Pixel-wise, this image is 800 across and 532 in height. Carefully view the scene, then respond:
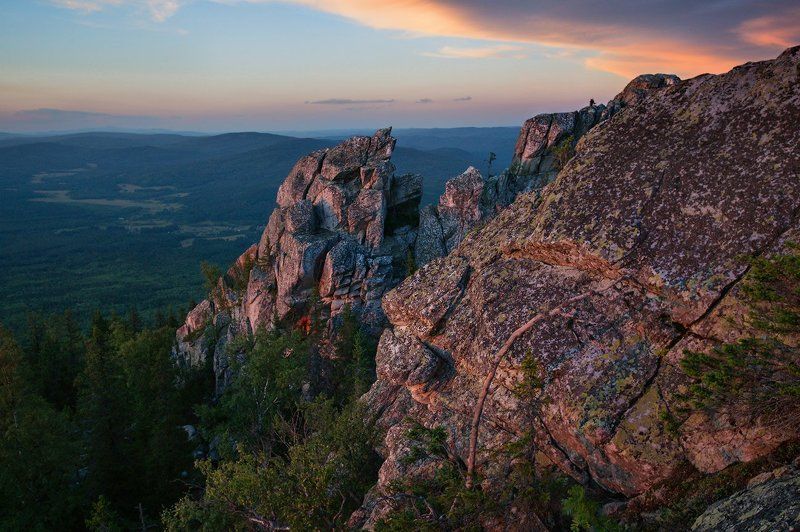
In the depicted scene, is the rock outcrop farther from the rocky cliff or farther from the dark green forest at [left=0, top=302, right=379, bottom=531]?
the rocky cliff

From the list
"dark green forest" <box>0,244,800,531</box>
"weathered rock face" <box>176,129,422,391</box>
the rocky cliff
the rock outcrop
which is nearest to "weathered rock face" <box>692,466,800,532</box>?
"dark green forest" <box>0,244,800,531</box>

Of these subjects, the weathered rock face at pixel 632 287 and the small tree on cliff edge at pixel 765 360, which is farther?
the weathered rock face at pixel 632 287

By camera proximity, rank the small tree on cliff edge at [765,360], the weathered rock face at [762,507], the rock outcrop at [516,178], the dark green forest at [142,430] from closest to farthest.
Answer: the weathered rock face at [762,507], the small tree on cliff edge at [765,360], the dark green forest at [142,430], the rock outcrop at [516,178]

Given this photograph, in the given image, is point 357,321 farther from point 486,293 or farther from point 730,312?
point 730,312

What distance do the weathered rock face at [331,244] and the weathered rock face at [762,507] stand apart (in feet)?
137

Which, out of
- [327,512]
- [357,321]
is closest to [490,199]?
[357,321]

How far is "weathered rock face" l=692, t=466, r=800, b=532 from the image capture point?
7332 millimetres

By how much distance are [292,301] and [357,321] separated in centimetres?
887

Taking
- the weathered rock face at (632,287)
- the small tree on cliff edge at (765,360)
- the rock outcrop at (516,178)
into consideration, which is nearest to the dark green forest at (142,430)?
the weathered rock face at (632,287)

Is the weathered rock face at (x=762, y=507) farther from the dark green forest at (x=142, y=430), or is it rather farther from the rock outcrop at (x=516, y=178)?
the rock outcrop at (x=516, y=178)

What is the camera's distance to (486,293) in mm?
15844

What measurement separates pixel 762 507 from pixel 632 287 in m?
6.03

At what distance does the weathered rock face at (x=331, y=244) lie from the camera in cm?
5256

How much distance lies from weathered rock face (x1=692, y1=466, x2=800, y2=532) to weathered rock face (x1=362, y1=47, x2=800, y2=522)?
139 centimetres
